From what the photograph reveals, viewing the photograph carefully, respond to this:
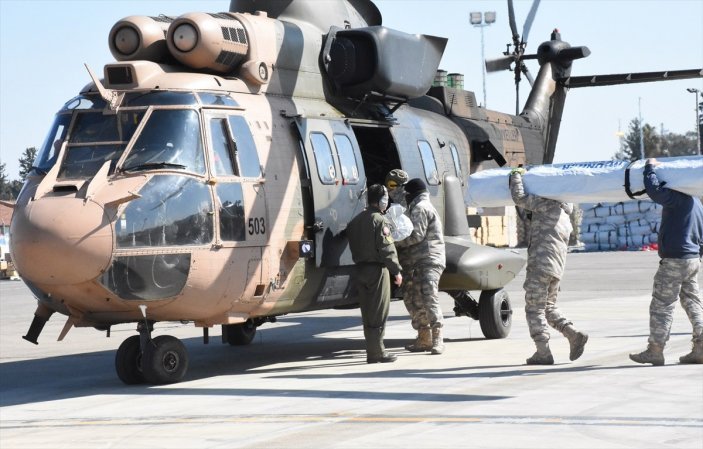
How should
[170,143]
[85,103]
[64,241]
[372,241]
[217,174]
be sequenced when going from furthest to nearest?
[372,241], [85,103], [217,174], [170,143], [64,241]

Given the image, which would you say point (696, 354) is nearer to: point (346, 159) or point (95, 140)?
point (346, 159)

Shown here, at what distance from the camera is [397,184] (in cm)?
1427

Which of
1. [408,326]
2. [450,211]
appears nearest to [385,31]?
[450,211]

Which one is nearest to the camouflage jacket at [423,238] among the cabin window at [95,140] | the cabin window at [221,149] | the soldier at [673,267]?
the cabin window at [221,149]

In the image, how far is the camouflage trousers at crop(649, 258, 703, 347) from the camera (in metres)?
11.7

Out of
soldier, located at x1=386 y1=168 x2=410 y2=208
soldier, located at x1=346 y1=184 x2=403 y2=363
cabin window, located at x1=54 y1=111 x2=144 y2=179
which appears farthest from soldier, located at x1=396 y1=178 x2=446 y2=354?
cabin window, located at x1=54 y1=111 x2=144 y2=179

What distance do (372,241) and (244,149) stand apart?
1789mm

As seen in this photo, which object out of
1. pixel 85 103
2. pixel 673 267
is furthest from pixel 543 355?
pixel 85 103

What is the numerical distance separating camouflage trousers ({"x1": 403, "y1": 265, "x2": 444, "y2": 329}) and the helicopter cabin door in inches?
35.8

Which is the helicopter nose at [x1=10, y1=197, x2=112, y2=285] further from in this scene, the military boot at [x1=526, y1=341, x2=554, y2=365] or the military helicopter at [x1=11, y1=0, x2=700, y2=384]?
the military boot at [x1=526, y1=341, x2=554, y2=365]

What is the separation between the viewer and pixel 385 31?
47.2 feet

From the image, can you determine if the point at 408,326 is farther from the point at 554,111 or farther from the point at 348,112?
the point at 554,111

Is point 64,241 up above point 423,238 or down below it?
above

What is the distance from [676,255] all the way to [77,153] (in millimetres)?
6164
